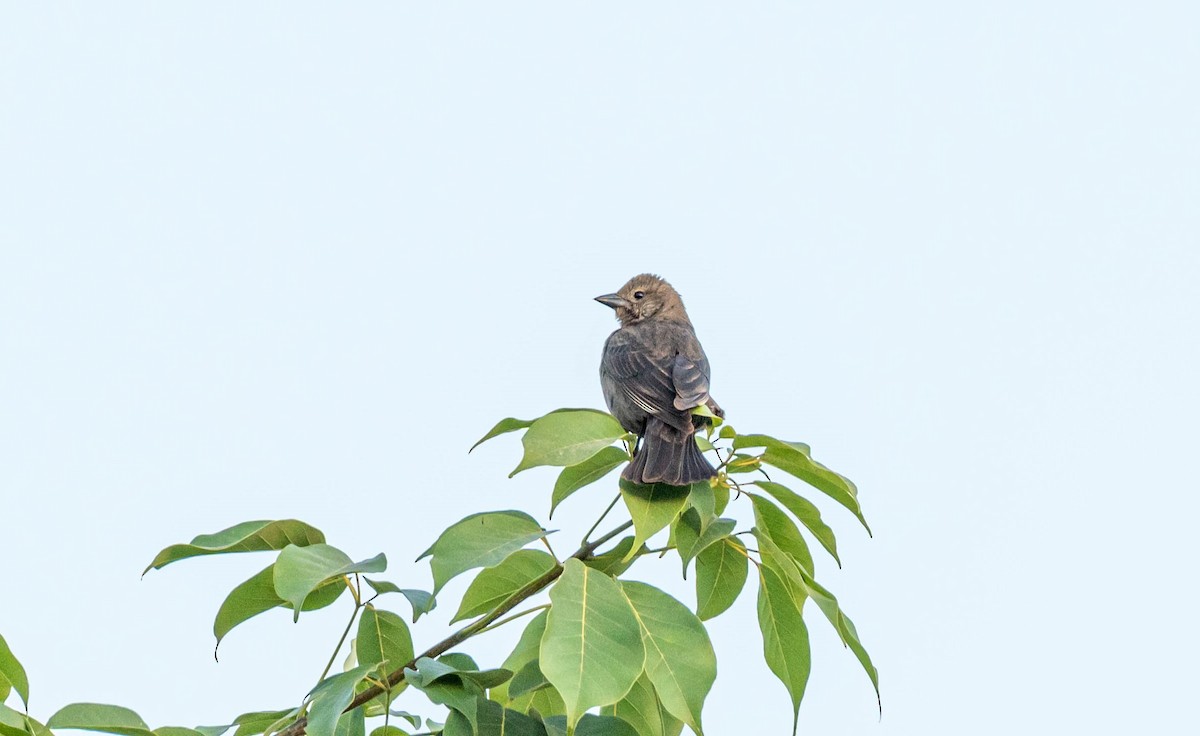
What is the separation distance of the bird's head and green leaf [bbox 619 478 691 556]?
293 cm

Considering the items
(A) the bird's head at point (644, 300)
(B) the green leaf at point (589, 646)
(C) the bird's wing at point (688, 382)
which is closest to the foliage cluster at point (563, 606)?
(B) the green leaf at point (589, 646)

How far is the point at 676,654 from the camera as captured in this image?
2.21 meters

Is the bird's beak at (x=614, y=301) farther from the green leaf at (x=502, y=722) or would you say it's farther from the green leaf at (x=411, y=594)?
the green leaf at (x=502, y=722)

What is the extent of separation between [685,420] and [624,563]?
1.00m

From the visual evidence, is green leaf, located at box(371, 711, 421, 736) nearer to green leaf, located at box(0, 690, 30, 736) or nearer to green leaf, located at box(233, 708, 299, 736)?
green leaf, located at box(233, 708, 299, 736)

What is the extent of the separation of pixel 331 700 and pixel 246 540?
18.5 inches

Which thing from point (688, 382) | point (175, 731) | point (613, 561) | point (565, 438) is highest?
point (688, 382)

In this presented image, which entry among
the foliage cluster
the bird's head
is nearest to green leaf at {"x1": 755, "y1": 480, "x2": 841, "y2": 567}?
the foliage cluster

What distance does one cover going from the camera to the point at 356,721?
7.31 ft

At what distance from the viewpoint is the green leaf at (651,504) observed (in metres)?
2.39

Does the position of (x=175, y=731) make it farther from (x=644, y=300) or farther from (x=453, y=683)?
(x=644, y=300)

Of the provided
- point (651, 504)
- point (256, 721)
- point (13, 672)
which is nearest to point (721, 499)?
point (651, 504)

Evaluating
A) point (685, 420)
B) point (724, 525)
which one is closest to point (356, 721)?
point (724, 525)

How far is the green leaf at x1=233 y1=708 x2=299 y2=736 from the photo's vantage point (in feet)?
8.14
